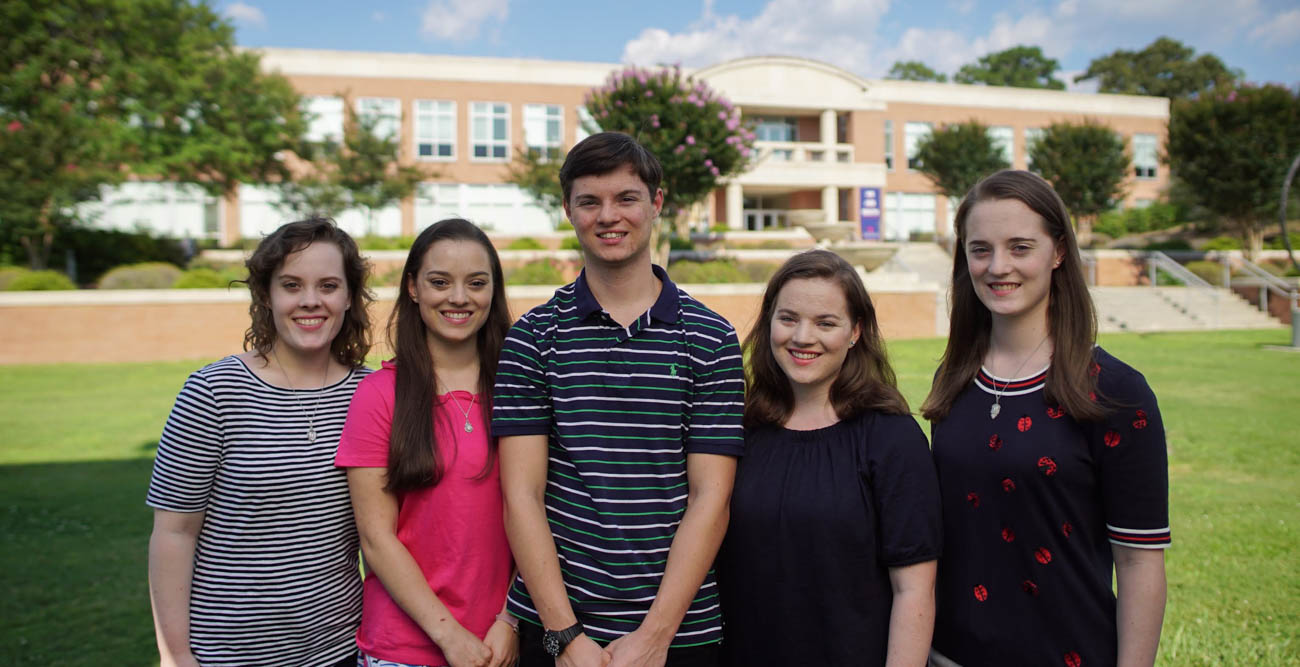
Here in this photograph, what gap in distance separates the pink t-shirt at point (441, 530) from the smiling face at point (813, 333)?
3.02 feet

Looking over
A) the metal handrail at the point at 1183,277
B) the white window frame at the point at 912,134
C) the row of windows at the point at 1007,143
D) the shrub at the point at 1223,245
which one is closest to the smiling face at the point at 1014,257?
the metal handrail at the point at 1183,277

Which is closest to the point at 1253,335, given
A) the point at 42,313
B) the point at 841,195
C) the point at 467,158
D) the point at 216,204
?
the point at 841,195

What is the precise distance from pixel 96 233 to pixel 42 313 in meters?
8.91

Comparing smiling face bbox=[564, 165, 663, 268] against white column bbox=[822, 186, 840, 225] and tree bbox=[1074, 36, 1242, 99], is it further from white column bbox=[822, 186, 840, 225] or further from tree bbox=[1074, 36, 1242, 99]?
tree bbox=[1074, 36, 1242, 99]

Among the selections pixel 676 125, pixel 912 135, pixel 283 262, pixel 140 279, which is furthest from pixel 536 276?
pixel 912 135

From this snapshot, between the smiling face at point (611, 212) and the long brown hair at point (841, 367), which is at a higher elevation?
the smiling face at point (611, 212)

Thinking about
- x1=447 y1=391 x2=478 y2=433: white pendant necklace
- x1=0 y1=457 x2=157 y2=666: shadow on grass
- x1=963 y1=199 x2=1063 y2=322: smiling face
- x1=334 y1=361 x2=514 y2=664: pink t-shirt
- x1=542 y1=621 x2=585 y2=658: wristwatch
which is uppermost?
x1=963 y1=199 x2=1063 y2=322: smiling face

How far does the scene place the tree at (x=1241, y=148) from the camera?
29875 mm

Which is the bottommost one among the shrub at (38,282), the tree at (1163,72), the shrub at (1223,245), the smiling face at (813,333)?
the smiling face at (813,333)

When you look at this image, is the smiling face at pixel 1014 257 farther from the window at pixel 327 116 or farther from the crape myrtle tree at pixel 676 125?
the window at pixel 327 116

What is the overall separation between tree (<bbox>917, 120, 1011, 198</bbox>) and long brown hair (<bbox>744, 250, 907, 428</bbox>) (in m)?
35.0

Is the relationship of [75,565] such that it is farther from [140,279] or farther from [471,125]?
[471,125]

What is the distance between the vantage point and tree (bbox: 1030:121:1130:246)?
3316 cm

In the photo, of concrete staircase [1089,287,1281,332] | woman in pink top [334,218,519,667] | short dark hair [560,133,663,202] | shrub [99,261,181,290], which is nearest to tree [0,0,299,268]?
shrub [99,261,181,290]
